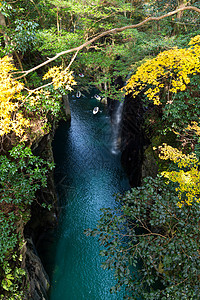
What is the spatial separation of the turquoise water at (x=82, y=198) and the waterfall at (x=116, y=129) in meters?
0.34

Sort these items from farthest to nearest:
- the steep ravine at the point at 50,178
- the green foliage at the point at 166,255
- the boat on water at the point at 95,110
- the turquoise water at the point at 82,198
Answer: the boat on water at the point at 95,110
the turquoise water at the point at 82,198
the steep ravine at the point at 50,178
the green foliage at the point at 166,255

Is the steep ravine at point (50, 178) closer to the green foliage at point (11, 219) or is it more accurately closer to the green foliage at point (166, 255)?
the green foliage at point (11, 219)

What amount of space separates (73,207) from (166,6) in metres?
11.9

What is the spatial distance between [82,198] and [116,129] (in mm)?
7562

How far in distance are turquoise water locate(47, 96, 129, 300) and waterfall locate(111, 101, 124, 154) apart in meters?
0.34

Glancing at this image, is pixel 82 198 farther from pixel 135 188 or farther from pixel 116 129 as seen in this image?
pixel 116 129

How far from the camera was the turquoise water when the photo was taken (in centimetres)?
670

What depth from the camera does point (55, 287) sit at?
6582 mm

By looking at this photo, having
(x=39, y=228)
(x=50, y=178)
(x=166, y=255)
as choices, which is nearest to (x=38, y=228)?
(x=39, y=228)

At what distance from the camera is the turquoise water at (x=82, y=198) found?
6.70 metres

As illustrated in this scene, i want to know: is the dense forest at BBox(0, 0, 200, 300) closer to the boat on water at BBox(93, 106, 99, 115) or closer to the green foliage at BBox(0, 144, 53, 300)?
the green foliage at BBox(0, 144, 53, 300)

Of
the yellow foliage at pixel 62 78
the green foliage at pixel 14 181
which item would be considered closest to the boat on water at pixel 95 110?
the green foliage at pixel 14 181

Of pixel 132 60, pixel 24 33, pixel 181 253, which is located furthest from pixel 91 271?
pixel 132 60

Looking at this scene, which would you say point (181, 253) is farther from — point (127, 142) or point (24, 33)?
point (127, 142)
